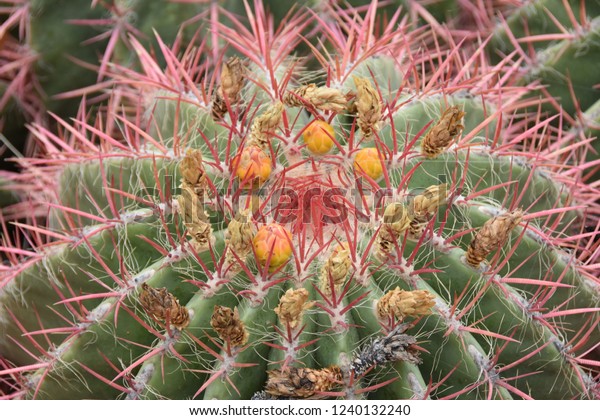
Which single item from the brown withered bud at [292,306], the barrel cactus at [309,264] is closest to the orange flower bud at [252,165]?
the barrel cactus at [309,264]

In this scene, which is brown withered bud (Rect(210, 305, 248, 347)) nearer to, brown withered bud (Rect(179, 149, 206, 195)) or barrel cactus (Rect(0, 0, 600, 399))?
barrel cactus (Rect(0, 0, 600, 399))

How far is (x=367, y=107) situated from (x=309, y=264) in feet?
0.88

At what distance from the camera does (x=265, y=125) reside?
1.12 meters

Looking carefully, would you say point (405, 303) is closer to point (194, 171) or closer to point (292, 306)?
point (292, 306)

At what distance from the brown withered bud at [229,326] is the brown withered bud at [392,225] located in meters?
0.23

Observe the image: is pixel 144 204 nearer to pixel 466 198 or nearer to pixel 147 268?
pixel 147 268

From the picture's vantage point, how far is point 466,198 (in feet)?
3.72

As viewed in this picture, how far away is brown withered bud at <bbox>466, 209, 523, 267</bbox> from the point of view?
3.50ft

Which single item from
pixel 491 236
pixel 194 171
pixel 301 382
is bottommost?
pixel 301 382

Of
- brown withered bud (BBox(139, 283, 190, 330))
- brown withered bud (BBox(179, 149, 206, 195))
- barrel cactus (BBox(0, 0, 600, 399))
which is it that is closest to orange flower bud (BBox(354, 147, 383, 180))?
barrel cactus (BBox(0, 0, 600, 399))

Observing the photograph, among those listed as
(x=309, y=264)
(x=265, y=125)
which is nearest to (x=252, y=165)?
(x=265, y=125)

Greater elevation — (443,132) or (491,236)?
(443,132)

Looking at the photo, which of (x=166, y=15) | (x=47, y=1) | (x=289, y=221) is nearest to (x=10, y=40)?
(x=47, y=1)

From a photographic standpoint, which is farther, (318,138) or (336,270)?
(318,138)
